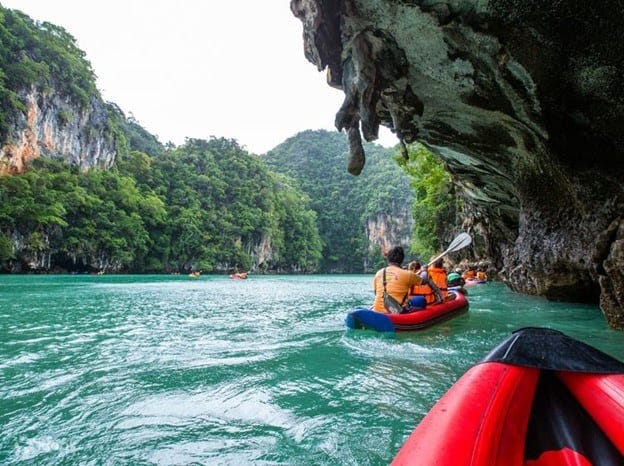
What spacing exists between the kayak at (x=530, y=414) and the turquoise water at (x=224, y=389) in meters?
0.77

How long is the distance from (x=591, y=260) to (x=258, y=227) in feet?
173

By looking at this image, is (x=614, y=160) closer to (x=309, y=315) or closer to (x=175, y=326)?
(x=309, y=315)

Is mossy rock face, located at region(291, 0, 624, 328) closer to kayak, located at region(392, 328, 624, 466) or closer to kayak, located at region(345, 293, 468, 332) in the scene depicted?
kayak, located at region(345, 293, 468, 332)

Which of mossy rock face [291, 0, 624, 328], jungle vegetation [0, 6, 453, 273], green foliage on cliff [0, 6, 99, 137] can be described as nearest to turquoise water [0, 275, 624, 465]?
mossy rock face [291, 0, 624, 328]

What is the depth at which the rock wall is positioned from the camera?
33.7 meters

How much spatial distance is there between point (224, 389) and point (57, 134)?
45.6 metres

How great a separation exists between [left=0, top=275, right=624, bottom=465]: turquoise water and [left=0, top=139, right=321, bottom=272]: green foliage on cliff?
31148mm

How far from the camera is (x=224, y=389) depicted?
3318 millimetres

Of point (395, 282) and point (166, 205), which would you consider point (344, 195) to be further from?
point (395, 282)

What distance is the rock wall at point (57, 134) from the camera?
33688mm

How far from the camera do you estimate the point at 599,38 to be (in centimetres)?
351

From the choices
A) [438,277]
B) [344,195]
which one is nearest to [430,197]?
[438,277]

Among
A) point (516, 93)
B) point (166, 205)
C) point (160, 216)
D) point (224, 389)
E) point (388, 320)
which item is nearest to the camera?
point (224, 389)

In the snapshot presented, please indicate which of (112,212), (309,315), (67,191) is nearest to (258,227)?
(112,212)
